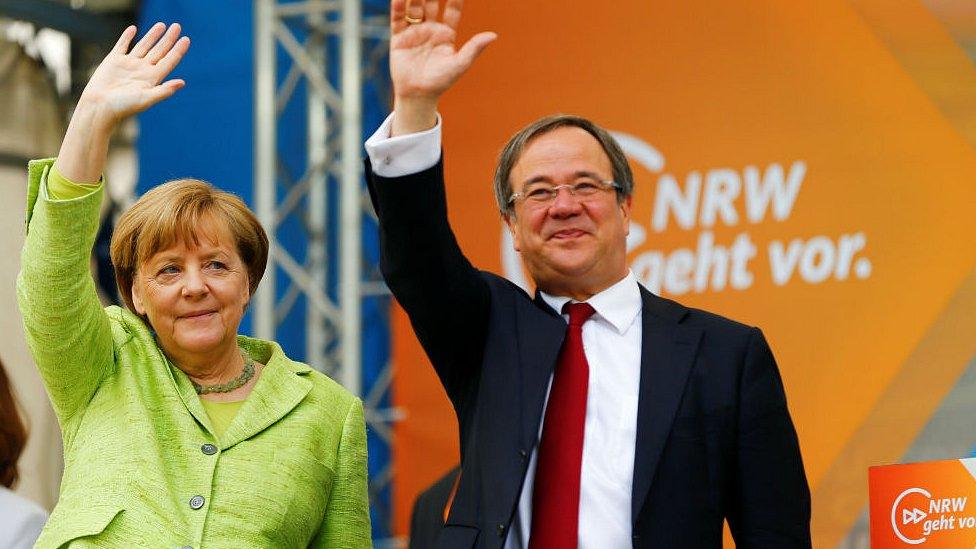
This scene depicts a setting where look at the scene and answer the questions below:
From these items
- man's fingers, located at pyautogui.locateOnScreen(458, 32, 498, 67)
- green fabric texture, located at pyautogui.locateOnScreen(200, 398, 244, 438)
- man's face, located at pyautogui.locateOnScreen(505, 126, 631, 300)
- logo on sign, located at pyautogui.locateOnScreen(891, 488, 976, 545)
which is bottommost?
logo on sign, located at pyautogui.locateOnScreen(891, 488, 976, 545)

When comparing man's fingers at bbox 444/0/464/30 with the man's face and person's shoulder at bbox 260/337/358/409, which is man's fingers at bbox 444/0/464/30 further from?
person's shoulder at bbox 260/337/358/409

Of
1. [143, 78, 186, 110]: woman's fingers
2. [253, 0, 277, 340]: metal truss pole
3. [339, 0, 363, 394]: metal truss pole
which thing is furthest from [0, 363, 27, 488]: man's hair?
[253, 0, 277, 340]: metal truss pole

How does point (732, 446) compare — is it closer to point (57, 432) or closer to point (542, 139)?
point (542, 139)

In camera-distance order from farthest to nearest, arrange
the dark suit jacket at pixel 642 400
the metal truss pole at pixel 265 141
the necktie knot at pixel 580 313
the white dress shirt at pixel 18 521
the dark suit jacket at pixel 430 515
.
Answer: the metal truss pole at pixel 265 141, the dark suit jacket at pixel 430 515, the white dress shirt at pixel 18 521, the necktie knot at pixel 580 313, the dark suit jacket at pixel 642 400

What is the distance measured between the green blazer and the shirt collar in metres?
0.52

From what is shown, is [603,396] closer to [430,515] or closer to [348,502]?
[348,502]

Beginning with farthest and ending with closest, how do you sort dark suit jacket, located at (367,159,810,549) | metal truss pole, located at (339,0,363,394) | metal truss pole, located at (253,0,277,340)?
metal truss pole, located at (253,0,277,340), metal truss pole, located at (339,0,363,394), dark suit jacket, located at (367,159,810,549)

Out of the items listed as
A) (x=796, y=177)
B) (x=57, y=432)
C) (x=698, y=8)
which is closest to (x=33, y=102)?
(x=57, y=432)

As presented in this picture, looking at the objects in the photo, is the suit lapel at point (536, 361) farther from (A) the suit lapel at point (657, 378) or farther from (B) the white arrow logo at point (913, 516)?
(B) the white arrow logo at point (913, 516)

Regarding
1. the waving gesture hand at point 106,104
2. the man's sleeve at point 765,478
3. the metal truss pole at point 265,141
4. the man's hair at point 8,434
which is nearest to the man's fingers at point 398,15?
the waving gesture hand at point 106,104

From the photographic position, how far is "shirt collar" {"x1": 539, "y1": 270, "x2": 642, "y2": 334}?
267 centimetres

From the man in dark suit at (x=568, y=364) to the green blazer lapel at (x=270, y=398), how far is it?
0.28 meters

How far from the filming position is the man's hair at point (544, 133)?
9.00 ft

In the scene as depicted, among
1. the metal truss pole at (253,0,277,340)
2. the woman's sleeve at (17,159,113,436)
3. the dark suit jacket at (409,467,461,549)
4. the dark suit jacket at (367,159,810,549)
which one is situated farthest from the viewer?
the metal truss pole at (253,0,277,340)
